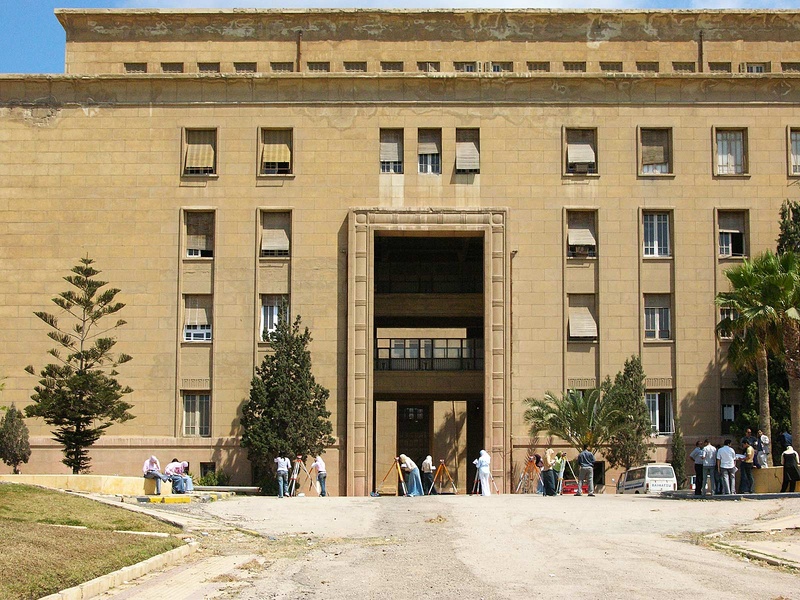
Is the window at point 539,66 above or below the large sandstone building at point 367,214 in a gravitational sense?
above

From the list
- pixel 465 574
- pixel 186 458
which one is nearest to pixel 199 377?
pixel 186 458

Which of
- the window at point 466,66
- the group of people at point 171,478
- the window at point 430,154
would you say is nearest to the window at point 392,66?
the window at point 466,66

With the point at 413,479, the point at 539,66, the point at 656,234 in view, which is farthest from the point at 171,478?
the point at 539,66

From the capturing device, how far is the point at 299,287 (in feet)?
147

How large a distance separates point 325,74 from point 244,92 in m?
3.30

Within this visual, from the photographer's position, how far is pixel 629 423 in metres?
42.2

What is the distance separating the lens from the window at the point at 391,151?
4553cm

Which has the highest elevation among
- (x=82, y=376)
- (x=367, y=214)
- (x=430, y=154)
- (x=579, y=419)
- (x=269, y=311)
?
(x=430, y=154)

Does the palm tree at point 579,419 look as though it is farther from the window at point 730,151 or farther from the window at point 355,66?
the window at point 355,66

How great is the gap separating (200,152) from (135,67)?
654 cm

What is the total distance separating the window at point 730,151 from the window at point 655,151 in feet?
6.06

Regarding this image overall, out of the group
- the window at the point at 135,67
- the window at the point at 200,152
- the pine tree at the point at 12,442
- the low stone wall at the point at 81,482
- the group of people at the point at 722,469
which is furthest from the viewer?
the window at the point at 135,67

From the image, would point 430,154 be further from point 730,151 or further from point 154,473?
point 154,473

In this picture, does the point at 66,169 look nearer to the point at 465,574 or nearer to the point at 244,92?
the point at 244,92
